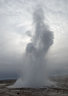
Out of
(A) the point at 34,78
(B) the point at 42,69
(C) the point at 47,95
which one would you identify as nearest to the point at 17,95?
(C) the point at 47,95

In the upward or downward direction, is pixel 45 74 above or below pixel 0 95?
above

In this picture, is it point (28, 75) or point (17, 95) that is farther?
point (28, 75)

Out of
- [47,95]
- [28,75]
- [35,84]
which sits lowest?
[47,95]

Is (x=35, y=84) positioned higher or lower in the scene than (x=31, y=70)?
lower

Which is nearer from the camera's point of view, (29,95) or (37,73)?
(29,95)

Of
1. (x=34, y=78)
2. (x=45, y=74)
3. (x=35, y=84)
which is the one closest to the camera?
(x=35, y=84)

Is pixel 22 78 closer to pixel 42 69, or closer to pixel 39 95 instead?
pixel 42 69

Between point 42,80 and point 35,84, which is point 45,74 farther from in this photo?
point 35,84

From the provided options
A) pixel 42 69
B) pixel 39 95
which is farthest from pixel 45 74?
pixel 39 95

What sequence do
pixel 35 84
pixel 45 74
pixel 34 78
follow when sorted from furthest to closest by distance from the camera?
pixel 45 74 < pixel 34 78 < pixel 35 84
